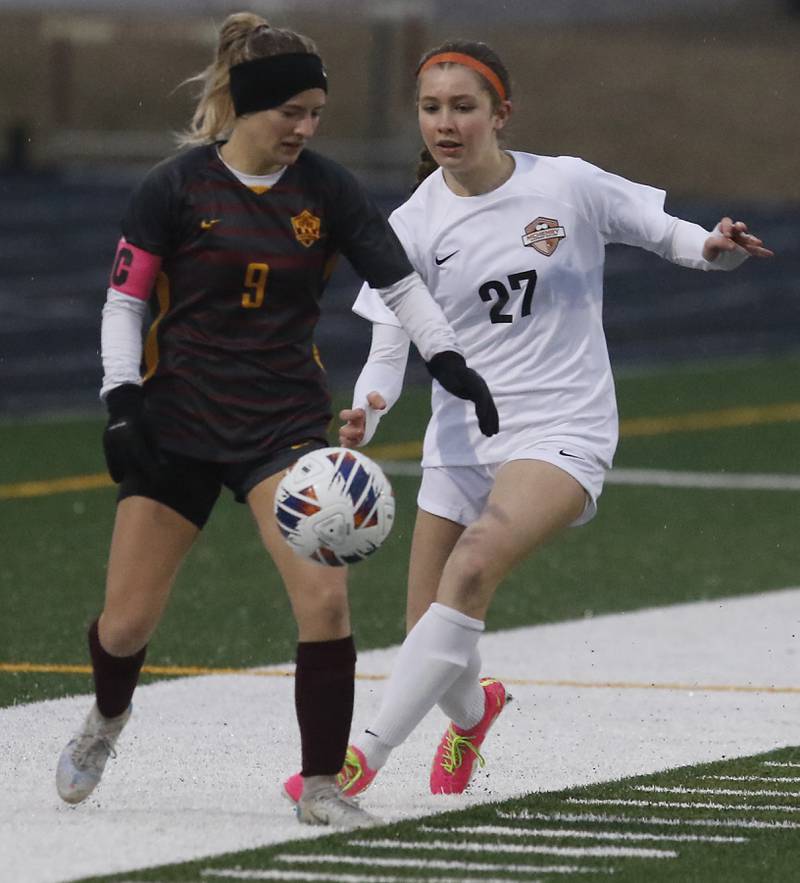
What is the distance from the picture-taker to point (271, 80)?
5.82 meters

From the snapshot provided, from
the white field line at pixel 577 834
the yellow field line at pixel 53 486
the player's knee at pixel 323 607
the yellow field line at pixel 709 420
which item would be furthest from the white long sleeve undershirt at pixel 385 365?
the yellow field line at pixel 709 420

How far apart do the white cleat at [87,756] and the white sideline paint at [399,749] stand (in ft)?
0.20

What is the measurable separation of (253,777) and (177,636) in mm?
2786

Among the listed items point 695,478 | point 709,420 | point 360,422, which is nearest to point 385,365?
point 360,422

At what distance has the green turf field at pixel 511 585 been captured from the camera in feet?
18.4

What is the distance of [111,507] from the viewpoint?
1329 cm

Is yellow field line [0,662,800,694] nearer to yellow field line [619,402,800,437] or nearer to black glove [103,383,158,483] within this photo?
black glove [103,383,158,483]

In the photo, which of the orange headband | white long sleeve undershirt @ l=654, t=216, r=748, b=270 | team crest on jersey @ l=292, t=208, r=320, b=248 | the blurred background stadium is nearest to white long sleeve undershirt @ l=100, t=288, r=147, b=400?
team crest on jersey @ l=292, t=208, r=320, b=248

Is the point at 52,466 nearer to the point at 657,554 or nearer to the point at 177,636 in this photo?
the point at 657,554

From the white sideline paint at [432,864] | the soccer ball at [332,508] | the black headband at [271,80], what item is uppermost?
the black headband at [271,80]

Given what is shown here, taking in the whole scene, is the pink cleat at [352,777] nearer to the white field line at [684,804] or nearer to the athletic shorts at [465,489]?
the white field line at [684,804]

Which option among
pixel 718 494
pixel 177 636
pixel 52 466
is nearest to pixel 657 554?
pixel 718 494

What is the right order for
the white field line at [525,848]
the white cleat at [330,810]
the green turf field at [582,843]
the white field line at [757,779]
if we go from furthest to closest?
the white field line at [757,779]
the white cleat at [330,810]
the white field line at [525,848]
the green turf field at [582,843]

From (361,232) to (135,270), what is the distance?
603 millimetres
